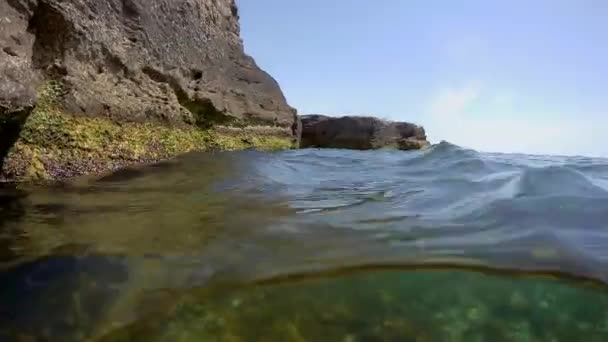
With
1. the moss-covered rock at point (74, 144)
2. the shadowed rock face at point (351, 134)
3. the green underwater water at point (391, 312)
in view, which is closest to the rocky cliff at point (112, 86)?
the moss-covered rock at point (74, 144)

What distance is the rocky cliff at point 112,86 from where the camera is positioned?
12.8 ft

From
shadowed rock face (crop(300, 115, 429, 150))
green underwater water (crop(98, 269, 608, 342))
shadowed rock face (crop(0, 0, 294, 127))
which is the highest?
shadowed rock face (crop(0, 0, 294, 127))

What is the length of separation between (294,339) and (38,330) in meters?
0.90

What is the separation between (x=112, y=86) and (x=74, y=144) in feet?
4.40

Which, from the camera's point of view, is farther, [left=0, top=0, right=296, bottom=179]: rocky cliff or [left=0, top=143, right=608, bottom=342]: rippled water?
[left=0, top=0, right=296, bottom=179]: rocky cliff

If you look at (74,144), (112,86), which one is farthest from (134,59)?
(74,144)

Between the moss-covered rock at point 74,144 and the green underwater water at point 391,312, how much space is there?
2.78 meters

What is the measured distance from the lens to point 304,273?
1835mm

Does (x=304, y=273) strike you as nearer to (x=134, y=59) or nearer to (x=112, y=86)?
(x=112, y=86)

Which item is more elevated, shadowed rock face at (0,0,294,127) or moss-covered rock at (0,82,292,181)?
shadowed rock face at (0,0,294,127)

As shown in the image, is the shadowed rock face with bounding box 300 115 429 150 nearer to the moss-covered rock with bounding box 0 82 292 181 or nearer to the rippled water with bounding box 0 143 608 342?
the moss-covered rock with bounding box 0 82 292 181

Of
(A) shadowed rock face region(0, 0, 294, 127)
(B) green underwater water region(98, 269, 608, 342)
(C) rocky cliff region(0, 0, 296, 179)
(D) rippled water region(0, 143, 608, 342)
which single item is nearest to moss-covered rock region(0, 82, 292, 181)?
(C) rocky cliff region(0, 0, 296, 179)

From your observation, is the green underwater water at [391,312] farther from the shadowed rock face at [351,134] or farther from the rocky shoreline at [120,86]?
the shadowed rock face at [351,134]

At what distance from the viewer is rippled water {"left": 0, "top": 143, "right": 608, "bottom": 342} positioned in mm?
1629
